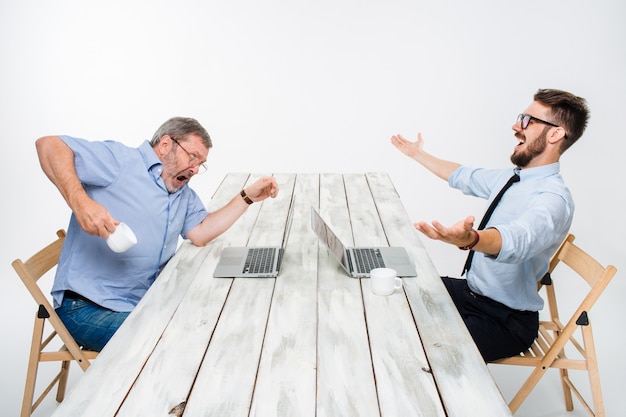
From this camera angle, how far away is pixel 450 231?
1793mm

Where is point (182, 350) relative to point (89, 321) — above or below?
above

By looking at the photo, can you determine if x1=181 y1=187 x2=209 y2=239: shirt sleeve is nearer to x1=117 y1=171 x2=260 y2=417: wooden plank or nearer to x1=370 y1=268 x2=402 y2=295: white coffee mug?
x1=117 y1=171 x2=260 y2=417: wooden plank

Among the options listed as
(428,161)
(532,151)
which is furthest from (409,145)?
(532,151)

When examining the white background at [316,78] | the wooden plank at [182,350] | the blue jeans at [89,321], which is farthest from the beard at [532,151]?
the white background at [316,78]

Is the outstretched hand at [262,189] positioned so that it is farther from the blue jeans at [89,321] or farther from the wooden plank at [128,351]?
the blue jeans at [89,321]

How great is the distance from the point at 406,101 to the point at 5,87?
3.40 m

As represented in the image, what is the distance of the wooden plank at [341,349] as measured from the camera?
1460mm

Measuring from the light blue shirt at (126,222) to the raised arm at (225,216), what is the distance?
66 millimetres

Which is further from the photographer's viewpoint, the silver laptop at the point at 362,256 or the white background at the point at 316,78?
the white background at the point at 316,78

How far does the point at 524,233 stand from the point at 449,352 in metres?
0.56

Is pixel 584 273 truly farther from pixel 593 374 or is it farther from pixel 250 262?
pixel 250 262

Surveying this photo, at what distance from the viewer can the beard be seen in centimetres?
245

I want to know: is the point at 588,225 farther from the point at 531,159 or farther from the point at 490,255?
the point at 490,255

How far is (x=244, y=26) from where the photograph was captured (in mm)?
5203
